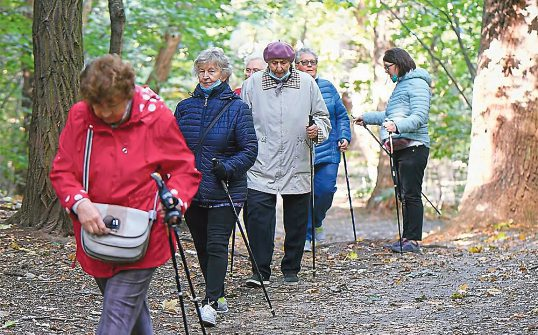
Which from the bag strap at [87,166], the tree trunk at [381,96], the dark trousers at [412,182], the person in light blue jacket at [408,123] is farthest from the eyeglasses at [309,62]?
the tree trunk at [381,96]

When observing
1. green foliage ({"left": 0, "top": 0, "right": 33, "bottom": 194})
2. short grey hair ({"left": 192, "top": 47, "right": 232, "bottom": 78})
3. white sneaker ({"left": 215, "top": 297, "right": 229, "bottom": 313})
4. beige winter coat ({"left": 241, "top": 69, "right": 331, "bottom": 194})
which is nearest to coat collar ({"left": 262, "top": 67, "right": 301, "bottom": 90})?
beige winter coat ({"left": 241, "top": 69, "right": 331, "bottom": 194})

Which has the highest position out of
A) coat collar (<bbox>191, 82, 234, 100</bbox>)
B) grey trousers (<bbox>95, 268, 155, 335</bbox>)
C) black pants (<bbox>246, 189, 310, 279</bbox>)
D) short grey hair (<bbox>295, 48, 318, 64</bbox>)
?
short grey hair (<bbox>295, 48, 318, 64</bbox>)

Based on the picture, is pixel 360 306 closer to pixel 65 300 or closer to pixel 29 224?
pixel 65 300

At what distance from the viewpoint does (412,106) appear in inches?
344

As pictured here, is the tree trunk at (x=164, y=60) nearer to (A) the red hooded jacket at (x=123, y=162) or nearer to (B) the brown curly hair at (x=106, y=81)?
(A) the red hooded jacket at (x=123, y=162)

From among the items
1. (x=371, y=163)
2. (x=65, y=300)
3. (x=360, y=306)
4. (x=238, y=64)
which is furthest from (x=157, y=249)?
(x=371, y=163)

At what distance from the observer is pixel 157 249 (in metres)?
3.81

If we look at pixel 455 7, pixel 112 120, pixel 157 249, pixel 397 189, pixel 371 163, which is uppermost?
pixel 455 7

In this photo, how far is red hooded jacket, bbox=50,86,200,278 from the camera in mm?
3717

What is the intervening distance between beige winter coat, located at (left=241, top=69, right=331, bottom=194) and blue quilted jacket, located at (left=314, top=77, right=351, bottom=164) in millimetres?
1691

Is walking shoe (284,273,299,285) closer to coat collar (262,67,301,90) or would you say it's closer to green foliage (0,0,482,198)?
coat collar (262,67,301,90)

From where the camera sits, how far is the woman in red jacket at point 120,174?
12.0 feet

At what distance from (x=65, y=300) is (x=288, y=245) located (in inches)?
84.3

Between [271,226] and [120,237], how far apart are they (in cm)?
368
